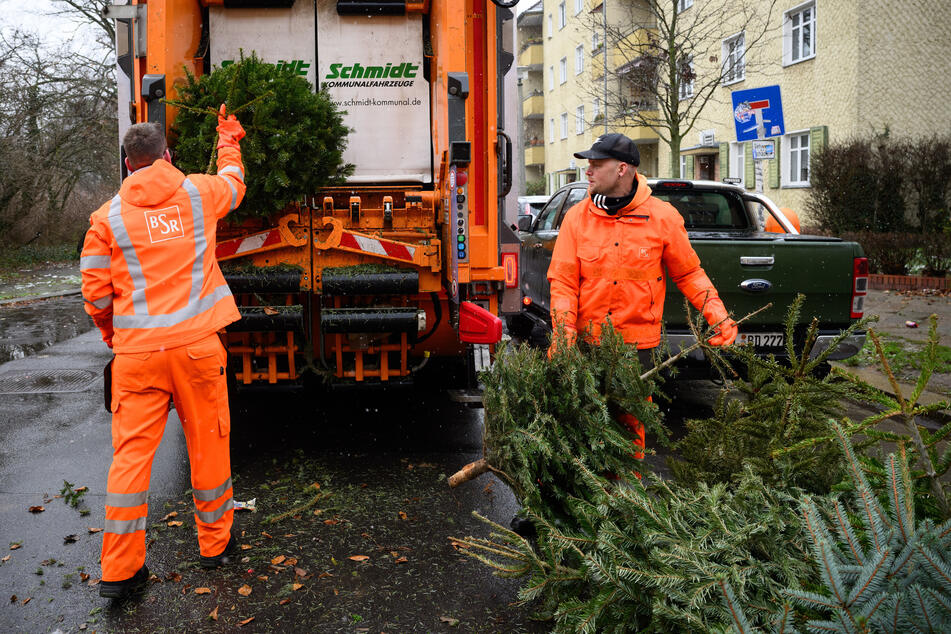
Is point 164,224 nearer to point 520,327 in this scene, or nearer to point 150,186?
point 150,186


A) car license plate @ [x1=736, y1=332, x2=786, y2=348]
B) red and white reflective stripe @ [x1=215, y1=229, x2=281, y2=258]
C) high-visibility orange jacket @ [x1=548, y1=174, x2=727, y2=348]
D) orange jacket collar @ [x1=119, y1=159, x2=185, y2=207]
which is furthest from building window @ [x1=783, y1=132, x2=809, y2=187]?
orange jacket collar @ [x1=119, y1=159, x2=185, y2=207]

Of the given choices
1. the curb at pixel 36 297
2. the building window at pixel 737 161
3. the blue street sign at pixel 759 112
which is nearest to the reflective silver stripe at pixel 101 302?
the blue street sign at pixel 759 112

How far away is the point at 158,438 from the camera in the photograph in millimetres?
3725

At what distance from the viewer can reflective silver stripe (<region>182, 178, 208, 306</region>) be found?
385 centimetres

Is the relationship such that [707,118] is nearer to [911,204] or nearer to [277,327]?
[911,204]

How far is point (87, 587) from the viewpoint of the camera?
12.0 feet

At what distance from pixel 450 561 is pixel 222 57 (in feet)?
12.7

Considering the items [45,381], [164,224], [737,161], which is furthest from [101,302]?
[737,161]

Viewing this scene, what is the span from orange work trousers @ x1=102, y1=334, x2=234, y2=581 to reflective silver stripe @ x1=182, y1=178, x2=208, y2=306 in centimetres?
26

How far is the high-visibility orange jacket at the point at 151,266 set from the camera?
3.70m

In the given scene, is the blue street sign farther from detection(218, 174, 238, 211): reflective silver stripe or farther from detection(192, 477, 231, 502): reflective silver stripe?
detection(192, 477, 231, 502): reflective silver stripe

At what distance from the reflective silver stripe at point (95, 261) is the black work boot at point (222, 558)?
1.37 meters

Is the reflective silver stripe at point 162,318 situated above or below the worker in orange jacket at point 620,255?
below

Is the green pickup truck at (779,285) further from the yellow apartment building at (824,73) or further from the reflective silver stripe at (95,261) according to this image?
the yellow apartment building at (824,73)
